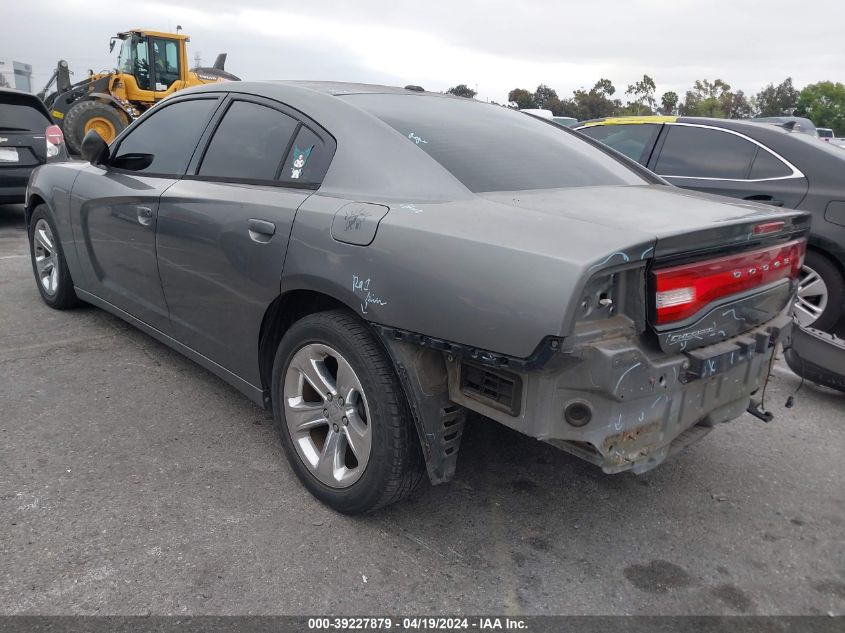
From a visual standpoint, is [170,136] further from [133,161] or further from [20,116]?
[20,116]

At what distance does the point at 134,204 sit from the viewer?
3520 millimetres

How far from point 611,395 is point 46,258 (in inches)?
173

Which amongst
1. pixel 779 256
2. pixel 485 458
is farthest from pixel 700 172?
pixel 485 458

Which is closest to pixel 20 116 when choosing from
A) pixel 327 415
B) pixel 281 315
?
pixel 281 315

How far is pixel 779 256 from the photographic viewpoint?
2529mm

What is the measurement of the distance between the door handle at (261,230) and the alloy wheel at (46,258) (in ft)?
8.70

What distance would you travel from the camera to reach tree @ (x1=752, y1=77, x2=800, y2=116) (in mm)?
77125

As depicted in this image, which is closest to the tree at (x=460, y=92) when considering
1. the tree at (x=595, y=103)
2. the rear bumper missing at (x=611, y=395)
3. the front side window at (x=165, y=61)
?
the rear bumper missing at (x=611, y=395)

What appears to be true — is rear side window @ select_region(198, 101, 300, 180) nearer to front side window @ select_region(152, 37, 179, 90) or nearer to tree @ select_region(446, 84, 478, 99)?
tree @ select_region(446, 84, 478, 99)

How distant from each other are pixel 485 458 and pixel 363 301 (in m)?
1.17

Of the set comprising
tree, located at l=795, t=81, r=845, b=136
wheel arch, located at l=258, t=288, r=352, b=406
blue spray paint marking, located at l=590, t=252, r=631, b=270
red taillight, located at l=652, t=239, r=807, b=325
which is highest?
tree, located at l=795, t=81, r=845, b=136

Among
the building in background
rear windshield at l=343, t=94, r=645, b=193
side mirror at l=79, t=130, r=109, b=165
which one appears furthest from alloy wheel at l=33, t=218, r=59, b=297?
the building in background

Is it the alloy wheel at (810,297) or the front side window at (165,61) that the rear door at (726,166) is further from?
the front side window at (165,61)

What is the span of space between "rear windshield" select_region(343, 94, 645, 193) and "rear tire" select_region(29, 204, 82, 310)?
2808 millimetres
